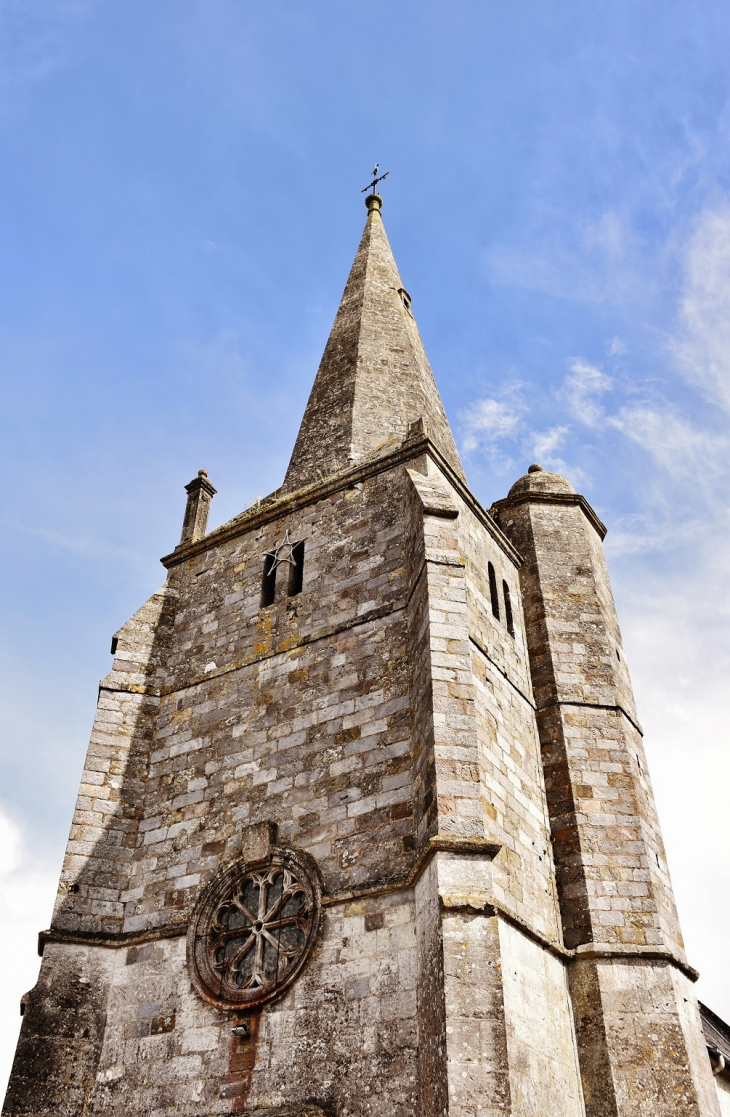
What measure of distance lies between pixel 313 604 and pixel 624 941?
5.21 metres

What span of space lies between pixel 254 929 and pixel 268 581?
482cm

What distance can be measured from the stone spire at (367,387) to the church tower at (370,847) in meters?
1.74

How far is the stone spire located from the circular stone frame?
6139mm

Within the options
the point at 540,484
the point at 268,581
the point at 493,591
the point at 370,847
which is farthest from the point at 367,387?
the point at 370,847

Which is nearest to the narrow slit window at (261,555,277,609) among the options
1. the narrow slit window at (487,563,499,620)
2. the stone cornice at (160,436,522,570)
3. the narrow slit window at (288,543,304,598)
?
the narrow slit window at (288,543,304,598)

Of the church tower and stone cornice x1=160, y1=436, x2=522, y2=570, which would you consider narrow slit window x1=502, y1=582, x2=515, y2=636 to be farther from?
stone cornice x1=160, y1=436, x2=522, y2=570

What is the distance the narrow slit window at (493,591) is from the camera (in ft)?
40.3

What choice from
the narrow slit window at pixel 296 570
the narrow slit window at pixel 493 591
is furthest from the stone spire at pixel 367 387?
the narrow slit window at pixel 493 591

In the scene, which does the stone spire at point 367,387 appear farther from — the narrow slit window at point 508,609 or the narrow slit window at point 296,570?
the narrow slit window at point 508,609

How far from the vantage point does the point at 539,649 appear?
41.7 feet

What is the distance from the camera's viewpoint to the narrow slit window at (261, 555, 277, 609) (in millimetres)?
12883

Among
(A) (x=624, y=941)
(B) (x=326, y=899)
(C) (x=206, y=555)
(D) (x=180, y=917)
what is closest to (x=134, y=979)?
(D) (x=180, y=917)

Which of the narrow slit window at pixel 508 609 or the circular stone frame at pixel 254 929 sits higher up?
the narrow slit window at pixel 508 609

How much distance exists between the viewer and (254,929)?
31.9 ft
